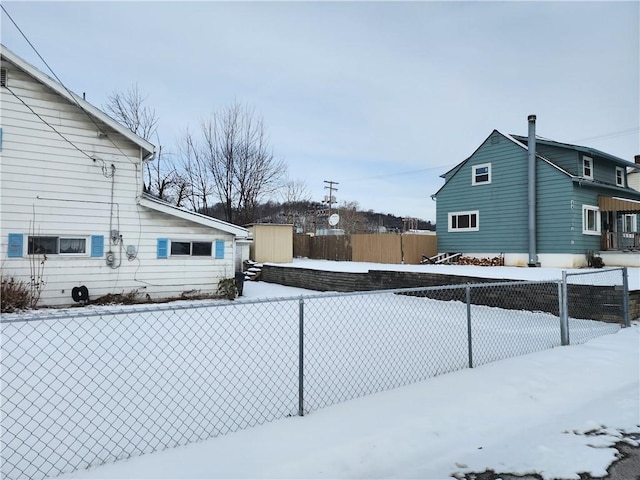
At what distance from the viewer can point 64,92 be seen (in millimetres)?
9445

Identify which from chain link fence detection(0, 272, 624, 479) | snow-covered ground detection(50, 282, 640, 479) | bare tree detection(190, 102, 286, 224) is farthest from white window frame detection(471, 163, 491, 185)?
snow-covered ground detection(50, 282, 640, 479)

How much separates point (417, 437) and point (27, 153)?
36.8ft

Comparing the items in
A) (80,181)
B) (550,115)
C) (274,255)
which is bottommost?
(274,255)

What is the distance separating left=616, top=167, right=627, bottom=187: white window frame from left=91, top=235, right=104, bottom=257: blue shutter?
23.2 meters

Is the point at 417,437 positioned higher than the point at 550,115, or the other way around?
the point at 550,115

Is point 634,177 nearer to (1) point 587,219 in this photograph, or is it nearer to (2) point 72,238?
(1) point 587,219

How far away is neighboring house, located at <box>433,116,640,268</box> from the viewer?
49.6ft

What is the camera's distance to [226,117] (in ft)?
71.4

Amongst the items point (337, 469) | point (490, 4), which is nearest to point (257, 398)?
point (337, 469)

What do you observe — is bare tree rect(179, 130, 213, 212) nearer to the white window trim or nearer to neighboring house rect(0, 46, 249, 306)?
neighboring house rect(0, 46, 249, 306)

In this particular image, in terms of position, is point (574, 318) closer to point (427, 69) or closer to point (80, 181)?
point (427, 69)

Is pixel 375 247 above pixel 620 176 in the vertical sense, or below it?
below

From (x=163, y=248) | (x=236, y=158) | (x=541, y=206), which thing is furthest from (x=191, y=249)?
(x=541, y=206)

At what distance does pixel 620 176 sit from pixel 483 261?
9174mm
